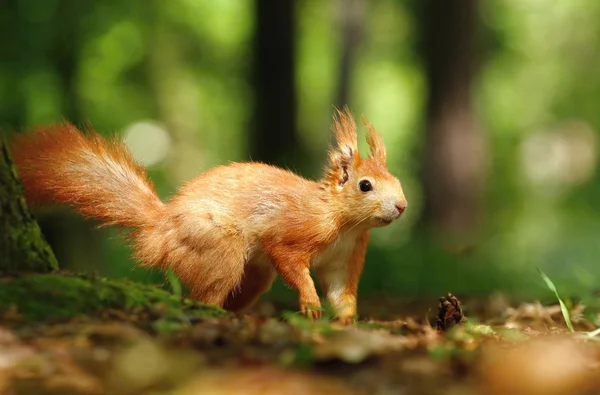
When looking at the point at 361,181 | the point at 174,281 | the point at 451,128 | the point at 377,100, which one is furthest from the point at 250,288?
the point at 377,100

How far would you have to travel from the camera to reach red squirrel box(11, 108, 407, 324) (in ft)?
12.1

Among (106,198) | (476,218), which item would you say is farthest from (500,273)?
(106,198)

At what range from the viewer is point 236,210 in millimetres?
3848

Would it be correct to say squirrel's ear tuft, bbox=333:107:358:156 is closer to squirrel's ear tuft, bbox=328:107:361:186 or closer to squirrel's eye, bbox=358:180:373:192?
squirrel's ear tuft, bbox=328:107:361:186

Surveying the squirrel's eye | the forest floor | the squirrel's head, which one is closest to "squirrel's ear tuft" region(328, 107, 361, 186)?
the squirrel's head

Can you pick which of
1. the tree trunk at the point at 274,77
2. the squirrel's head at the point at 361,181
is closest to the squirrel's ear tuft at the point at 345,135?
the squirrel's head at the point at 361,181

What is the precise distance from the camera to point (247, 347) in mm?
2410

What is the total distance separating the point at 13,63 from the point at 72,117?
2.55m

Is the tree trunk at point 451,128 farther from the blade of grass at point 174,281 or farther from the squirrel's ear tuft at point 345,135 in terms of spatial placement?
the blade of grass at point 174,281

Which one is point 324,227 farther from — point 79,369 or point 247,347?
point 79,369

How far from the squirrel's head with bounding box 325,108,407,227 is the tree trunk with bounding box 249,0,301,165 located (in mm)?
6743

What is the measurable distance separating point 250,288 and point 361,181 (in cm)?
81

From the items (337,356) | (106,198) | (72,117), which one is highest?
(72,117)

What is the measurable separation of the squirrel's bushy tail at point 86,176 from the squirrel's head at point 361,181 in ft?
3.05
